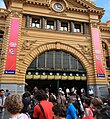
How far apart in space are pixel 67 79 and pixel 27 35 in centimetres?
912

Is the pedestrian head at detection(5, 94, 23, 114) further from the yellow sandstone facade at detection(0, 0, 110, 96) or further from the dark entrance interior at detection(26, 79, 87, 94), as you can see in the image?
the dark entrance interior at detection(26, 79, 87, 94)

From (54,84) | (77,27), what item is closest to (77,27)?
(77,27)

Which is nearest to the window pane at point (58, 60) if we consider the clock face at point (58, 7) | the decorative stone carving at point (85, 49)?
the decorative stone carving at point (85, 49)

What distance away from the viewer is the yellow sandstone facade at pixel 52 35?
2245 centimetres

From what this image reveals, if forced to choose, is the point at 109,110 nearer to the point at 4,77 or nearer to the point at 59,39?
the point at 4,77

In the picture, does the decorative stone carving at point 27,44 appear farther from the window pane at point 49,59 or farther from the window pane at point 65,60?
the window pane at point 65,60

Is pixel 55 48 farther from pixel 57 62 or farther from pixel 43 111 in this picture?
pixel 43 111

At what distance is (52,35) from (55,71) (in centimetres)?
587

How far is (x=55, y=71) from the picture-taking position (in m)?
23.7

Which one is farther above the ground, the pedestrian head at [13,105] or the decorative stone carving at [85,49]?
the decorative stone carving at [85,49]

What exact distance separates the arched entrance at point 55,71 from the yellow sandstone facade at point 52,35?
0.52 feet

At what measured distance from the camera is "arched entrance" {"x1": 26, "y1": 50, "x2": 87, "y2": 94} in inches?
904

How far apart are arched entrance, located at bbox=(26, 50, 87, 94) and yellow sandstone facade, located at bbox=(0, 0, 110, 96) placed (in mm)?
157

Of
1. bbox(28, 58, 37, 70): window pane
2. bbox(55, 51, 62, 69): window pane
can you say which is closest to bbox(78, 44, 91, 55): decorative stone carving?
bbox(55, 51, 62, 69): window pane
